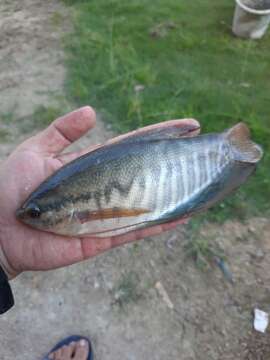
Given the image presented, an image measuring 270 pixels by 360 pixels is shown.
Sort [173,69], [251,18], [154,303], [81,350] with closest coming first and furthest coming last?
1. [81,350]
2. [154,303]
3. [173,69]
4. [251,18]

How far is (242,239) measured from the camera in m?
3.19

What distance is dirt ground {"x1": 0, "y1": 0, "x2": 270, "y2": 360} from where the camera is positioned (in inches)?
108

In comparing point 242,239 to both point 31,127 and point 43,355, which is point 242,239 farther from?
point 31,127

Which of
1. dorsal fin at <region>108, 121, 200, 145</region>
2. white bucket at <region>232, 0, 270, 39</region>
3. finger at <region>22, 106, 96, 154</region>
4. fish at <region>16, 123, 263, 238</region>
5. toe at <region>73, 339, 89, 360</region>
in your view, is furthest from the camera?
white bucket at <region>232, 0, 270, 39</region>

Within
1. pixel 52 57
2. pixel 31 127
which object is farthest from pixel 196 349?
pixel 52 57

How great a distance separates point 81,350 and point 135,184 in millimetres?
1356

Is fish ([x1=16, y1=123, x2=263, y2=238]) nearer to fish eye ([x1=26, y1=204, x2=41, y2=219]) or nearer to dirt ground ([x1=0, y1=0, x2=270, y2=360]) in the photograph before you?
fish eye ([x1=26, y1=204, x2=41, y2=219])

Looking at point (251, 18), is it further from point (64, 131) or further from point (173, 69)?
point (64, 131)

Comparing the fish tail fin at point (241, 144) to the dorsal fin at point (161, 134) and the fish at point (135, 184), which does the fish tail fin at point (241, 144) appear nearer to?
the fish at point (135, 184)

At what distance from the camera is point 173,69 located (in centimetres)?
473

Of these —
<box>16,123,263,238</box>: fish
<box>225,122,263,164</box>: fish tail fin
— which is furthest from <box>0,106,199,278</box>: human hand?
<box>225,122,263,164</box>: fish tail fin

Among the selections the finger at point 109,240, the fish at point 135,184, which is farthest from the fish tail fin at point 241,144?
the finger at point 109,240

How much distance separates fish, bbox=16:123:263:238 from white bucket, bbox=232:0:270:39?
A: 3.35 m

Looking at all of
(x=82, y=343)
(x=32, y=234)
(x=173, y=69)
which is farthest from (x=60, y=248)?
(x=173, y=69)
